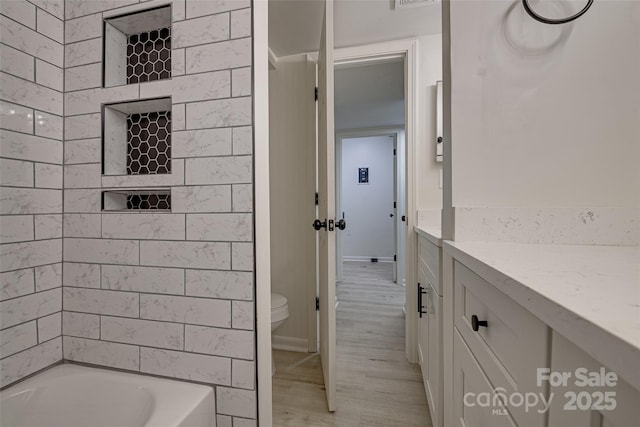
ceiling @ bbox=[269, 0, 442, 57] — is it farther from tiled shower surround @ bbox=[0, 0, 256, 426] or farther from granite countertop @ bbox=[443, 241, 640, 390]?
granite countertop @ bbox=[443, 241, 640, 390]

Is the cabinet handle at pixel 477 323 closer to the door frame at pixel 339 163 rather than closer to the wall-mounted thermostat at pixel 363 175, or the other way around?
the door frame at pixel 339 163

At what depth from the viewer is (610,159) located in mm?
851

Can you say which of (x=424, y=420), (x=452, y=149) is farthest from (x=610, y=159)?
(x=424, y=420)

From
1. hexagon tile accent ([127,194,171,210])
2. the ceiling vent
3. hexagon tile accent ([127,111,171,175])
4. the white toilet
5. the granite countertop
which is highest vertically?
the ceiling vent

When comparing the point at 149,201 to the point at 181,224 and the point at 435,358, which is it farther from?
the point at 435,358

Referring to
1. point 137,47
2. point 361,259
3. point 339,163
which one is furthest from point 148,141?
point 361,259

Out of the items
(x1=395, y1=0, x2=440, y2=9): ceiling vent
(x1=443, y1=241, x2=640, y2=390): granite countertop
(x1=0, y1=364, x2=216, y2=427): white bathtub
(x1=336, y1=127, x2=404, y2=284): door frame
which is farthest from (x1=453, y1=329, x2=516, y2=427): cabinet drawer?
(x1=336, y1=127, x2=404, y2=284): door frame

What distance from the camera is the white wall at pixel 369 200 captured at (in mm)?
5027

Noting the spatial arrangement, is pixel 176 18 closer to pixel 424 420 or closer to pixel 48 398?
pixel 48 398

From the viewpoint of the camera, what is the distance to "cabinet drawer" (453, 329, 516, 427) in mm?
567

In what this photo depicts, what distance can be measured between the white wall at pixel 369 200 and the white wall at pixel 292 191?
3056mm

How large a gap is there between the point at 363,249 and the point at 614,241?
439 cm

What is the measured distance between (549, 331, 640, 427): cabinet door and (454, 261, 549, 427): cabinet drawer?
25mm

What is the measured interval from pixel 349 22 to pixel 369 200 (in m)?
3.57
